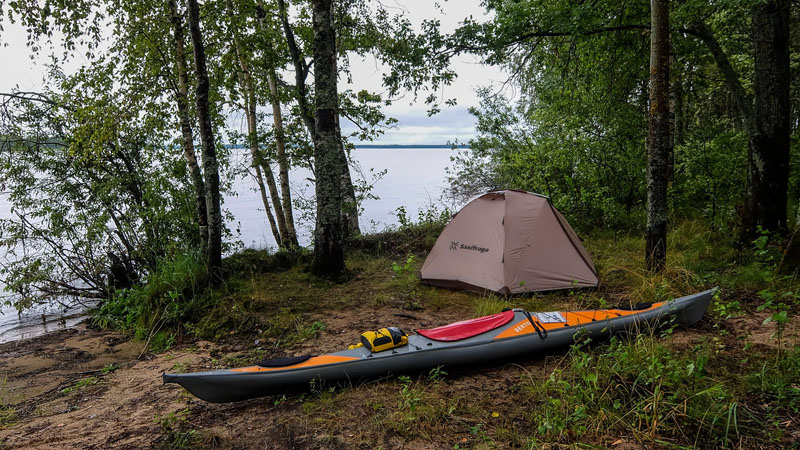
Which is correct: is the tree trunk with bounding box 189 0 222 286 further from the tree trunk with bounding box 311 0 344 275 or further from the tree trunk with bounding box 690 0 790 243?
the tree trunk with bounding box 690 0 790 243

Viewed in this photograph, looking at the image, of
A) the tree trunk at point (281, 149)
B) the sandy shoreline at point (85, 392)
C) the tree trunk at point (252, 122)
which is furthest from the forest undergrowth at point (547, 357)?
the tree trunk at point (281, 149)

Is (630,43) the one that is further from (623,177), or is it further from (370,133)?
(370,133)

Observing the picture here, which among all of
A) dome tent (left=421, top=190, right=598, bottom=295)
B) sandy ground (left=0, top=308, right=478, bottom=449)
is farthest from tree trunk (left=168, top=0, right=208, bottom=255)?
dome tent (left=421, top=190, right=598, bottom=295)

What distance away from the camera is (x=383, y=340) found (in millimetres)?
3709

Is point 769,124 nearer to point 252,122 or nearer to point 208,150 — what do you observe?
point 208,150

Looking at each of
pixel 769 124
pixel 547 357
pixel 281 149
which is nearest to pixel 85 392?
pixel 547 357

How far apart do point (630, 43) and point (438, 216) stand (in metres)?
4.96

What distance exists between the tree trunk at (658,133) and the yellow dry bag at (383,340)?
3.59m

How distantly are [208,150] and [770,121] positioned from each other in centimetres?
747

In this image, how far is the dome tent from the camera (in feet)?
19.0

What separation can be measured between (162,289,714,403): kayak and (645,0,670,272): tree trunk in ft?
4.32

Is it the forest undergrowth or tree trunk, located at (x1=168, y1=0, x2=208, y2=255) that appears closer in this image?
the forest undergrowth

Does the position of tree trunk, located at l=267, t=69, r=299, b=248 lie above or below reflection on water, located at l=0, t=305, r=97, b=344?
above

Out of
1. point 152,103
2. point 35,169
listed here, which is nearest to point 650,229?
point 152,103
